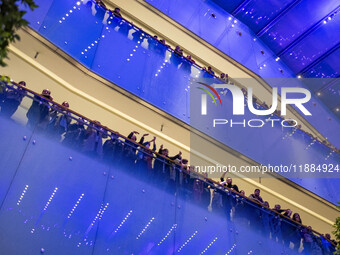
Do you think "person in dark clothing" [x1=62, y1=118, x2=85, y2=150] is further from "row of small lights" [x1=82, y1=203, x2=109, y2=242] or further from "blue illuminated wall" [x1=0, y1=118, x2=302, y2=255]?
"row of small lights" [x1=82, y1=203, x2=109, y2=242]

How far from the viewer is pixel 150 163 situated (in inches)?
243

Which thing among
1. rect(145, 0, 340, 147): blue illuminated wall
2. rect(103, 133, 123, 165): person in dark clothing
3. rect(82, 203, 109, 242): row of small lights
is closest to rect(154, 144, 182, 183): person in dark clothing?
rect(103, 133, 123, 165): person in dark clothing

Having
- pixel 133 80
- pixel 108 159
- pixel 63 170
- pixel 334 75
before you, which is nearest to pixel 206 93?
pixel 133 80

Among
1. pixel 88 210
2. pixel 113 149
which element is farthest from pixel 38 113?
pixel 88 210

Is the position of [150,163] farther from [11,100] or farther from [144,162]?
[11,100]

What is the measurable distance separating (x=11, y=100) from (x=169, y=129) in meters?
4.94

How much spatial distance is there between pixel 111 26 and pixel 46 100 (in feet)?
13.0

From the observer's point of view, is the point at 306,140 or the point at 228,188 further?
the point at 306,140

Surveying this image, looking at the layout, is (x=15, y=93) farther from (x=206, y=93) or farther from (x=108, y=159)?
(x=206, y=93)

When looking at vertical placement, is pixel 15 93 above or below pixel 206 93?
below

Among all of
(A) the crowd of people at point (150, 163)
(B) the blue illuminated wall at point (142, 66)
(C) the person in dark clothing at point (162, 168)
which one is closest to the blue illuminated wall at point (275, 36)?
(B) the blue illuminated wall at point (142, 66)

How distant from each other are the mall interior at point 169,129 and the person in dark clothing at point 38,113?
0.8 inches

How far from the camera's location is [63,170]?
5.20 m

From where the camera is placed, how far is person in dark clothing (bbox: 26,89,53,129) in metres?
5.22
